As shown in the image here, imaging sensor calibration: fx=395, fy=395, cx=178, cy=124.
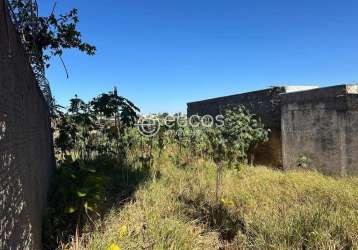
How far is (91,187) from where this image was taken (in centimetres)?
393

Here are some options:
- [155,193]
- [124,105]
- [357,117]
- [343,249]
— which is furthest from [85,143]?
[343,249]

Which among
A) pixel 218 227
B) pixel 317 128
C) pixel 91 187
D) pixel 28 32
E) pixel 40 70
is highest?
pixel 28 32

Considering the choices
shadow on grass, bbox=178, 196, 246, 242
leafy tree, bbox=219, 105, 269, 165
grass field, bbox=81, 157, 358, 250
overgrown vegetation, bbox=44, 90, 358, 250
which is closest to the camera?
grass field, bbox=81, 157, 358, 250

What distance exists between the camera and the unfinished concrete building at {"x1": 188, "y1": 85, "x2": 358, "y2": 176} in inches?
316

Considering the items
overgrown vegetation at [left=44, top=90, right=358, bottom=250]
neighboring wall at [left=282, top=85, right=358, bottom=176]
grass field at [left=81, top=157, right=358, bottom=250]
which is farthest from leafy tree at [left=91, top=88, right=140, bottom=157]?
neighboring wall at [left=282, top=85, right=358, bottom=176]

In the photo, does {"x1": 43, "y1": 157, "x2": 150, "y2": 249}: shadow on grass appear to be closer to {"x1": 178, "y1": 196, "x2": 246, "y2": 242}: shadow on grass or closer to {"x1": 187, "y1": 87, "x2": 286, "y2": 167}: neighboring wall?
{"x1": 178, "y1": 196, "x2": 246, "y2": 242}: shadow on grass

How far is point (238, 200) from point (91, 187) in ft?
7.99

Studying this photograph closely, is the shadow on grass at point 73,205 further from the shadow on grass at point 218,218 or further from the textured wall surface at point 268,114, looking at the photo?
the textured wall surface at point 268,114

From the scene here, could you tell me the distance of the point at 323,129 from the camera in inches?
339

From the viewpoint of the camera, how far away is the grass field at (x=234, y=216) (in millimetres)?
3762

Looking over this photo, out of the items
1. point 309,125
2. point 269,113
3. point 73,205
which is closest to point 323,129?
point 309,125

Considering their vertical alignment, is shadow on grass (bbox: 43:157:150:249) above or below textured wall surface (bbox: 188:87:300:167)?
below

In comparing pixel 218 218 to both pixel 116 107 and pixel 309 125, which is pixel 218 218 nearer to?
pixel 116 107

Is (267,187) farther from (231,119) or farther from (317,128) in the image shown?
(231,119)
